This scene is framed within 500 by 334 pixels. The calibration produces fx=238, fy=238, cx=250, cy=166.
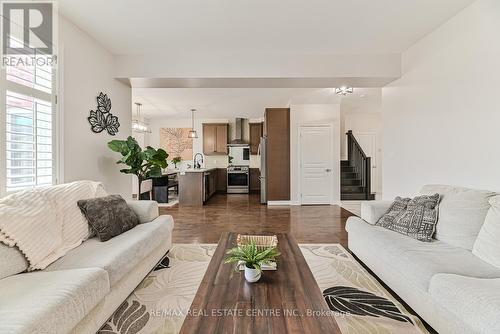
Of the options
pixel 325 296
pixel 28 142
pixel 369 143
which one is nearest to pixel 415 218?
pixel 325 296

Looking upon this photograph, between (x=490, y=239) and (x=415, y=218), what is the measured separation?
0.58 meters

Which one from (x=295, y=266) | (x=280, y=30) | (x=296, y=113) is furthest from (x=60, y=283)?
(x=296, y=113)

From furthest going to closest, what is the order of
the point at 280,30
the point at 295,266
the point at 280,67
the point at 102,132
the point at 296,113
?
the point at 296,113
the point at 280,67
the point at 102,132
the point at 280,30
the point at 295,266

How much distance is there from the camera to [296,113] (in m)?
6.16

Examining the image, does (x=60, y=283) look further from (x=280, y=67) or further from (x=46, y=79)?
(x=280, y=67)

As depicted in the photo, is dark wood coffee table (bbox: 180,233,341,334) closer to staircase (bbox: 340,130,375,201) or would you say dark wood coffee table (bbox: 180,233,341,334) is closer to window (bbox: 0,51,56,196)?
window (bbox: 0,51,56,196)

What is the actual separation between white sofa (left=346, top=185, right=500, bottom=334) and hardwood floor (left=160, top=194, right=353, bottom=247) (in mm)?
1209

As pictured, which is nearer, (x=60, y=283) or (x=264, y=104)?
(x=60, y=283)

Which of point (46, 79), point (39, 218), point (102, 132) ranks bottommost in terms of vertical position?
point (39, 218)

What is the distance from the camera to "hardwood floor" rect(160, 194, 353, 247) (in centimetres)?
367

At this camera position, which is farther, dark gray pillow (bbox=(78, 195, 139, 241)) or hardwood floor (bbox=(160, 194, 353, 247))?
hardwood floor (bbox=(160, 194, 353, 247))

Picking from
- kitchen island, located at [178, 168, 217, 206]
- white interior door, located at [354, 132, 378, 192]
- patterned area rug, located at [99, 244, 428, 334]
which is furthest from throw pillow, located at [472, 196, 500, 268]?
white interior door, located at [354, 132, 378, 192]

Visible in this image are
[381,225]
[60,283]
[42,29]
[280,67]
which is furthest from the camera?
[280,67]

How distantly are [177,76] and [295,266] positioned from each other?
301 centimetres
